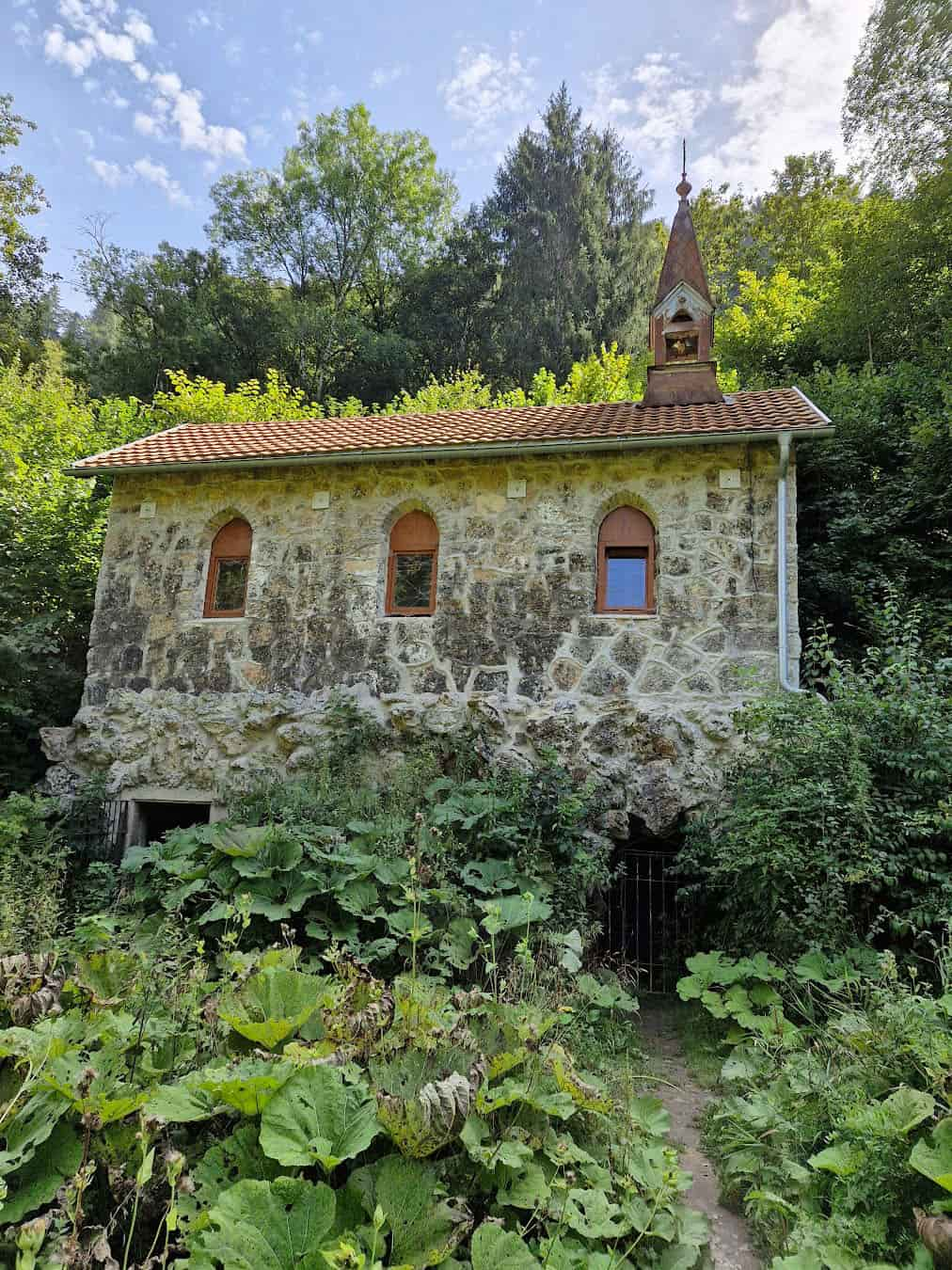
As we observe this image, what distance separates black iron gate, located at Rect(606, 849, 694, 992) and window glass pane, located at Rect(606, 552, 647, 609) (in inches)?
110

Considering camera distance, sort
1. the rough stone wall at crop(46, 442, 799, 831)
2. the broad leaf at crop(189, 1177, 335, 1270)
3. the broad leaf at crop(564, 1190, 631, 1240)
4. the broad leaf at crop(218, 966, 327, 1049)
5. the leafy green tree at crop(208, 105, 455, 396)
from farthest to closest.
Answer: the leafy green tree at crop(208, 105, 455, 396), the rough stone wall at crop(46, 442, 799, 831), the broad leaf at crop(218, 966, 327, 1049), the broad leaf at crop(564, 1190, 631, 1240), the broad leaf at crop(189, 1177, 335, 1270)

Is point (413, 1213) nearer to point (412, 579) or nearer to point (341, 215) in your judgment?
point (412, 579)

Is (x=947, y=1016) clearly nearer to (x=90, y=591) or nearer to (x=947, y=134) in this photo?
(x=90, y=591)

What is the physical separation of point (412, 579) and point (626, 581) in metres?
2.60

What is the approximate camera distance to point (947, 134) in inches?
631

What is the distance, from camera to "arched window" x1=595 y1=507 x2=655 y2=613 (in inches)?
360

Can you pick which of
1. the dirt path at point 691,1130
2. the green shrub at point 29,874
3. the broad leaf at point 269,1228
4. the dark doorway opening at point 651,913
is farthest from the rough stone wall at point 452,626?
the broad leaf at point 269,1228

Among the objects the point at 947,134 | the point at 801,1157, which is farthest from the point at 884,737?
the point at 947,134

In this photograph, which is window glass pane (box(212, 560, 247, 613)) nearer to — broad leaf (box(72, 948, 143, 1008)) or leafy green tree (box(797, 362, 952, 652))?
broad leaf (box(72, 948, 143, 1008))

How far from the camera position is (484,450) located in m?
9.30

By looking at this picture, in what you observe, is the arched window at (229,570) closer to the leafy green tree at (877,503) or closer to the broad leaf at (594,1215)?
the leafy green tree at (877,503)

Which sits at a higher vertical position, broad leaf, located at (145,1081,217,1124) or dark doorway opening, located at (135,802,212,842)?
dark doorway opening, located at (135,802,212,842)

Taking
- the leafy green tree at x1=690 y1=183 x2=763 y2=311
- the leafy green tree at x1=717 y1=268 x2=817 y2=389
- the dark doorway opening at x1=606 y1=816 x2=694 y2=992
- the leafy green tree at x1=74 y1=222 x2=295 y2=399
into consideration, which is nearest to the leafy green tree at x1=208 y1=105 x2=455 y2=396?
the leafy green tree at x1=74 y1=222 x2=295 y2=399

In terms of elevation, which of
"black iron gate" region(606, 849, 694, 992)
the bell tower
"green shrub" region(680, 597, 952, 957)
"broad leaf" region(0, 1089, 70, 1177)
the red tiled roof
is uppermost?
the bell tower
